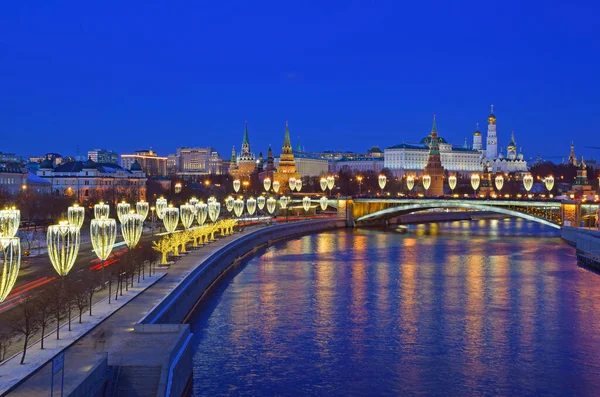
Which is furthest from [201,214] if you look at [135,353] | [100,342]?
[135,353]

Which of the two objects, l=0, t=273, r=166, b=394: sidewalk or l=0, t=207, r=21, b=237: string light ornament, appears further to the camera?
l=0, t=207, r=21, b=237: string light ornament

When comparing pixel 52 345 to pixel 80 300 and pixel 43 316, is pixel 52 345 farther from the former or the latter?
pixel 80 300

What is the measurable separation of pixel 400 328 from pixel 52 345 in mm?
8166

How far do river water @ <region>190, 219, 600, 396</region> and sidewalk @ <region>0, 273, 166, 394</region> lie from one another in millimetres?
1863

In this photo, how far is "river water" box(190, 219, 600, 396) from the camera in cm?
1343

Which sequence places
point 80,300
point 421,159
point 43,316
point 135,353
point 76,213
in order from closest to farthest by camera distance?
point 135,353 < point 43,316 < point 80,300 < point 76,213 < point 421,159

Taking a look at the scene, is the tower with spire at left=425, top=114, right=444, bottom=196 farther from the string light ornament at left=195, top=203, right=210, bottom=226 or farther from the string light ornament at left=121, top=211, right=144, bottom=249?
the string light ornament at left=121, top=211, right=144, bottom=249

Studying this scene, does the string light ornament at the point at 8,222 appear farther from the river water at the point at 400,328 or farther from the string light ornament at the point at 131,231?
the river water at the point at 400,328

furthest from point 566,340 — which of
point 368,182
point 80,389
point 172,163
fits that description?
point 172,163

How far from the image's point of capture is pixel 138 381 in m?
10.8

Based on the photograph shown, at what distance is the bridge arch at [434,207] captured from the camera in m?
44.7

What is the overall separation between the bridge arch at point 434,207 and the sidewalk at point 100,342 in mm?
29433

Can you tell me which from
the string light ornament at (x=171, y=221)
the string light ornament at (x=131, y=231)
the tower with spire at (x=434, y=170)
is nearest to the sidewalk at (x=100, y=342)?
the string light ornament at (x=131, y=231)

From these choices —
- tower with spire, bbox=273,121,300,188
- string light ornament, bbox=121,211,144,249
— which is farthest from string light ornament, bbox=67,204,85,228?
tower with spire, bbox=273,121,300,188
